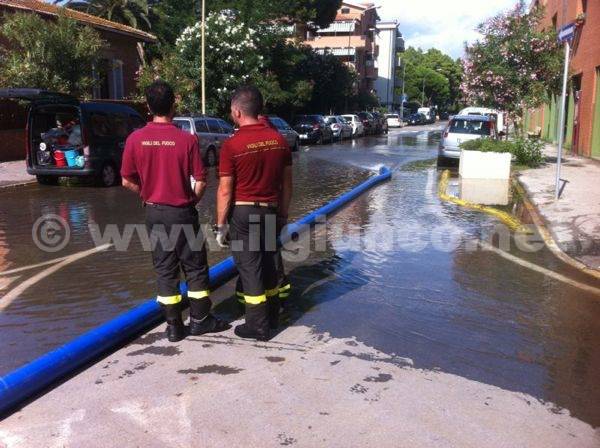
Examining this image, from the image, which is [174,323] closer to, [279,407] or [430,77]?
[279,407]

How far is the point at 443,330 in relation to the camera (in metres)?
4.90

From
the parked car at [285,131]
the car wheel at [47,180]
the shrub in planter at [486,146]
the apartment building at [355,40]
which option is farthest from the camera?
the apartment building at [355,40]

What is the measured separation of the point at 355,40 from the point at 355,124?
30.9 m

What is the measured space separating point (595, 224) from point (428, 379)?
6.22 metres

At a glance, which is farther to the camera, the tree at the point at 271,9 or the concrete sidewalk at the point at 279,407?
the tree at the point at 271,9

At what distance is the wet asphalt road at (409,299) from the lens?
430cm

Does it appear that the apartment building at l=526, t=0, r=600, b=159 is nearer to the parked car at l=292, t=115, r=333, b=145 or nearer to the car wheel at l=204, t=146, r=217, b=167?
the car wheel at l=204, t=146, r=217, b=167

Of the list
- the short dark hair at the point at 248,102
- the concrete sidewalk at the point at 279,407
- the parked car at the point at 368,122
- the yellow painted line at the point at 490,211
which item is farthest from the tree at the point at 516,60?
the parked car at the point at 368,122

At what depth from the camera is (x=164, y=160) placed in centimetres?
438

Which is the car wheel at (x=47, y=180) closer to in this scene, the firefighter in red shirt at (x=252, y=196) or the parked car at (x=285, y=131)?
the firefighter in red shirt at (x=252, y=196)

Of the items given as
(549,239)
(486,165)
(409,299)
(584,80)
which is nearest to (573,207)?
(549,239)

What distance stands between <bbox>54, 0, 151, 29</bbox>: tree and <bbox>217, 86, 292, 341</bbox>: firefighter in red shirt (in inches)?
1186

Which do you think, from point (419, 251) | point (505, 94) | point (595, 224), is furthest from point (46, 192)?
point (505, 94)

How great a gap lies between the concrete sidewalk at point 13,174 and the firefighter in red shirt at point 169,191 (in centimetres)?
1089
